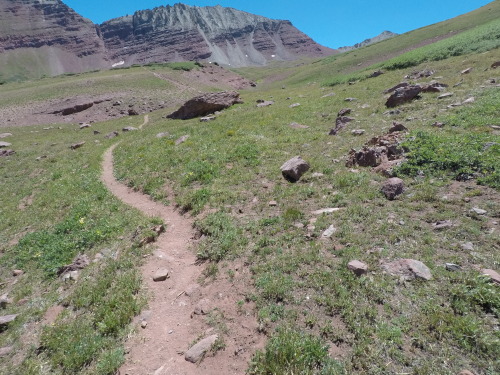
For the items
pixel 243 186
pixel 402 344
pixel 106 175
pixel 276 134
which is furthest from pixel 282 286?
pixel 106 175

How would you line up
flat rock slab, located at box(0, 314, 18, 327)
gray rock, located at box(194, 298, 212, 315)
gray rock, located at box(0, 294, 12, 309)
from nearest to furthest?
gray rock, located at box(194, 298, 212, 315) → flat rock slab, located at box(0, 314, 18, 327) → gray rock, located at box(0, 294, 12, 309)

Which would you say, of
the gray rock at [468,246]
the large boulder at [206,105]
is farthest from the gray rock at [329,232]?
the large boulder at [206,105]

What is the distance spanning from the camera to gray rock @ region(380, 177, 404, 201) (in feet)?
34.3

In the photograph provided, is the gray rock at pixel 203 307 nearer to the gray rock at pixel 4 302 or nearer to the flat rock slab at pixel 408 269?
the flat rock slab at pixel 408 269

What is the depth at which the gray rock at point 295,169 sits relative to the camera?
1347 cm

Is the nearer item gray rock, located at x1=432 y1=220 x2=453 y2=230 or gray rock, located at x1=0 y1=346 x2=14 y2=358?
gray rock, located at x1=0 y1=346 x2=14 y2=358

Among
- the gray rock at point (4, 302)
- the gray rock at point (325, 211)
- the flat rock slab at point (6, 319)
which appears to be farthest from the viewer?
the gray rock at point (325, 211)

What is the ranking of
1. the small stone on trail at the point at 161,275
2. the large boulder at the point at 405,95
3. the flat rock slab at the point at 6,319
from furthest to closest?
the large boulder at the point at 405,95
the small stone on trail at the point at 161,275
the flat rock slab at the point at 6,319

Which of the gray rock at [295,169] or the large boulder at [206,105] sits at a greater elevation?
the large boulder at [206,105]

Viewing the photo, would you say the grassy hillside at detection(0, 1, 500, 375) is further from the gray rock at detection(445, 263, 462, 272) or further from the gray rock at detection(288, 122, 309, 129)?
the gray rock at detection(288, 122, 309, 129)

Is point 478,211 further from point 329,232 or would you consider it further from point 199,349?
point 199,349

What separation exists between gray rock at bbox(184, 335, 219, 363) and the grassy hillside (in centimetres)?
28

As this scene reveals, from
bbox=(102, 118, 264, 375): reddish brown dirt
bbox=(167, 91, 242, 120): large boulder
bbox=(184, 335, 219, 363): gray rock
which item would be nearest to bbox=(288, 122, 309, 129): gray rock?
bbox=(102, 118, 264, 375): reddish brown dirt

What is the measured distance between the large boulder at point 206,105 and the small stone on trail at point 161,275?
30186 millimetres
